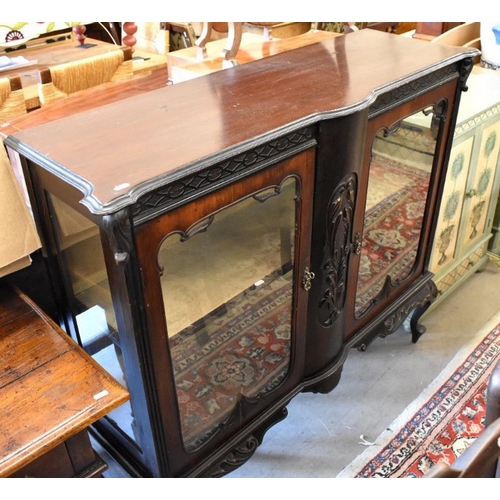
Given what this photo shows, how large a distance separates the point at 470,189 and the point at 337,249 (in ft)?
2.15

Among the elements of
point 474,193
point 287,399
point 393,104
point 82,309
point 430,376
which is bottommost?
point 430,376

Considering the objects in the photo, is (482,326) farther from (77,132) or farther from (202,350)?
(77,132)

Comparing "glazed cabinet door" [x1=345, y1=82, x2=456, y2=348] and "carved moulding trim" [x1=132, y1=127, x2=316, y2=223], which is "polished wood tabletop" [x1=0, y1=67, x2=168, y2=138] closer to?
"carved moulding trim" [x1=132, y1=127, x2=316, y2=223]

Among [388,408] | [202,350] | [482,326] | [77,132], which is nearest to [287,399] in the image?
[202,350]

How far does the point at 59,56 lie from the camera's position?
1.79 meters

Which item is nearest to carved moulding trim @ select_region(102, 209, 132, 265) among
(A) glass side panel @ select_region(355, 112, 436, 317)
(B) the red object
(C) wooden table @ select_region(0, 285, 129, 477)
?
(C) wooden table @ select_region(0, 285, 129, 477)

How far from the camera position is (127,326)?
2.21 feet

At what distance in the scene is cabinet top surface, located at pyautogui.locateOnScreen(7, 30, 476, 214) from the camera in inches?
24.4

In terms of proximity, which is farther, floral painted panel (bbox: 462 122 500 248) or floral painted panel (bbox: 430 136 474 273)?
floral painted panel (bbox: 462 122 500 248)

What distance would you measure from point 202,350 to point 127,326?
0.62 feet

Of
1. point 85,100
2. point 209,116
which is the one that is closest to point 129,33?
point 85,100

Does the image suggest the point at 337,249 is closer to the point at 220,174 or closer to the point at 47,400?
the point at 220,174

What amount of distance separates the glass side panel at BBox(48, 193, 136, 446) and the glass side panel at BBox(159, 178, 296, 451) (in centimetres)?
8

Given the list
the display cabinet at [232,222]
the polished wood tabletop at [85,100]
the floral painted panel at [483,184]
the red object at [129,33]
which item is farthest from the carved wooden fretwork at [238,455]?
the red object at [129,33]
